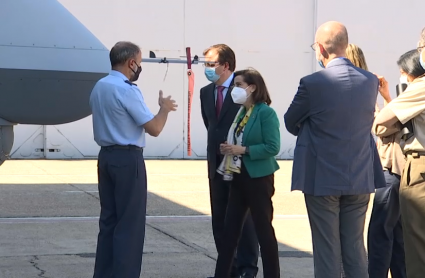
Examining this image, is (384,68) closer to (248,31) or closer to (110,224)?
(248,31)

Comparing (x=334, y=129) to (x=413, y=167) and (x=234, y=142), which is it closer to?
(x=413, y=167)

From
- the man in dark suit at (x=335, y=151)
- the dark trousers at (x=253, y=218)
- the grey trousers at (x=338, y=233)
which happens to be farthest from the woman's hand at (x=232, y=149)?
the grey trousers at (x=338, y=233)

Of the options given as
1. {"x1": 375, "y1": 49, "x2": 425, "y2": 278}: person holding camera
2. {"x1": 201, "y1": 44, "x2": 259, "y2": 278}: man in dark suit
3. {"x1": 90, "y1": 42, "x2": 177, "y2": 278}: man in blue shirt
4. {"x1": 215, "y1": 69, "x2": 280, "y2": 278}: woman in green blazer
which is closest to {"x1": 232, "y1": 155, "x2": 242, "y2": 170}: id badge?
{"x1": 215, "y1": 69, "x2": 280, "y2": 278}: woman in green blazer

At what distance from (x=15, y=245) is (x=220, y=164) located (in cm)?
271

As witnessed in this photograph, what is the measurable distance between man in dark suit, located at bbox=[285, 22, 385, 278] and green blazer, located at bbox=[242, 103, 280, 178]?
752mm

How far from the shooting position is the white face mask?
17.3 feet

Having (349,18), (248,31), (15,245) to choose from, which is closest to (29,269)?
Result: (15,245)

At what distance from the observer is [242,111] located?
544cm

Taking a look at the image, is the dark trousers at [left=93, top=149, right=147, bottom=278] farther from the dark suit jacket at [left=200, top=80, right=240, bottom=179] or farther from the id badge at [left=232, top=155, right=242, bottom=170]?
the dark suit jacket at [left=200, top=80, right=240, bottom=179]

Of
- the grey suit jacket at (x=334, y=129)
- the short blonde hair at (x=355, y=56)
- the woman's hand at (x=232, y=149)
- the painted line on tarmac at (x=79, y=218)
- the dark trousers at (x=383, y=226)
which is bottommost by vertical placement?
the painted line on tarmac at (x=79, y=218)

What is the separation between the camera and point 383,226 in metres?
5.16

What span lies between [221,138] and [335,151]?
1476 millimetres

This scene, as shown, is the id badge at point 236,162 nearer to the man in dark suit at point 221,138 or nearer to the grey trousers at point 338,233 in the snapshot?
the man in dark suit at point 221,138

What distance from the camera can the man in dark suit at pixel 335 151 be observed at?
432 centimetres
